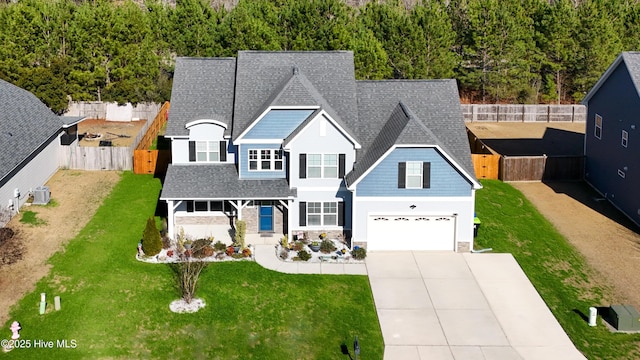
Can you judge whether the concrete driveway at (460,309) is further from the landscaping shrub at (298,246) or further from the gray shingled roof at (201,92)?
the gray shingled roof at (201,92)

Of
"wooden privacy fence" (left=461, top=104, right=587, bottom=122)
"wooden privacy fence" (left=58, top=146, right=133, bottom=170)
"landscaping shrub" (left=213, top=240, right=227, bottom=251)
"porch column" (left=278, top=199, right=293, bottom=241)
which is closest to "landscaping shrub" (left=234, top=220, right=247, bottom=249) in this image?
"landscaping shrub" (left=213, top=240, right=227, bottom=251)

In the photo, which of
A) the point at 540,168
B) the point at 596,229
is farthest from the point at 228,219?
the point at 540,168

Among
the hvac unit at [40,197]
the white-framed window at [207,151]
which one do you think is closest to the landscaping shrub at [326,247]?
the white-framed window at [207,151]

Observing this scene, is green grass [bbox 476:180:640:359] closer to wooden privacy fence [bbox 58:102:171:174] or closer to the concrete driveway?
the concrete driveway

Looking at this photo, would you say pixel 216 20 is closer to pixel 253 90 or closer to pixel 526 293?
pixel 253 90

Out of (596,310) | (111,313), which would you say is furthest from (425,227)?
(111,313)
